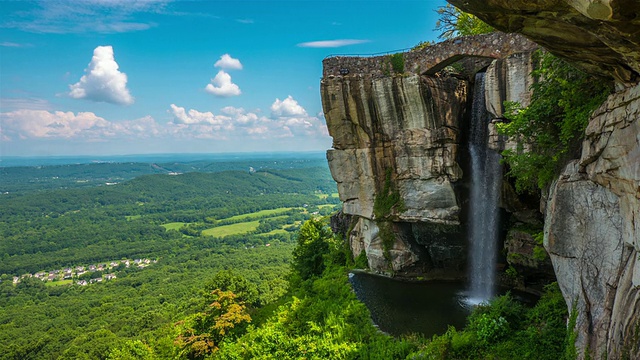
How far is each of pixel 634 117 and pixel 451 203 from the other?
44.0ft

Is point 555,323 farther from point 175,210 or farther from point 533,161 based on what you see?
point 175,210

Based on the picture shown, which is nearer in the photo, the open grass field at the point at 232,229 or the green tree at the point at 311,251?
the green tree at the point at 311,251

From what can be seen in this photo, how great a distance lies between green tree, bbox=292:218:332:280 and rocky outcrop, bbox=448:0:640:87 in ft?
72.1

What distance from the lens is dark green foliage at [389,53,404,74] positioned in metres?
20.8

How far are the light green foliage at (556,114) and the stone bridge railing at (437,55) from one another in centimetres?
571

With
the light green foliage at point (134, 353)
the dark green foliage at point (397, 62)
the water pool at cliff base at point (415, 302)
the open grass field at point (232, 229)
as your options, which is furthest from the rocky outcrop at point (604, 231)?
the open grass field at point (232, 229)

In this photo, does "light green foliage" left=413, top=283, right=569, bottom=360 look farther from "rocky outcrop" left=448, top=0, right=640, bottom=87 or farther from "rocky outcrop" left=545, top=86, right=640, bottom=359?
"rocky outcrop" left=448, top=0, right=640, bottom=87

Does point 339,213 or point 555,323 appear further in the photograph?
point 339,213

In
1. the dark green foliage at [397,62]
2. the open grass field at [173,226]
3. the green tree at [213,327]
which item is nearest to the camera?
the green tree at [213,327]

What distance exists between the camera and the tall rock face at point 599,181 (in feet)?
20.2

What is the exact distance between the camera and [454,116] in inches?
797

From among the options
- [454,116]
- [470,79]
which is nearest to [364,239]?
[454,116]

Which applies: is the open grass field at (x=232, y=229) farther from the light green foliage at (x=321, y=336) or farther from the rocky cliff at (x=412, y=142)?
the light green foliage at (x=321, y=336)

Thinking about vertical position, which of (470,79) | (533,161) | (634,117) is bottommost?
(533,161)
